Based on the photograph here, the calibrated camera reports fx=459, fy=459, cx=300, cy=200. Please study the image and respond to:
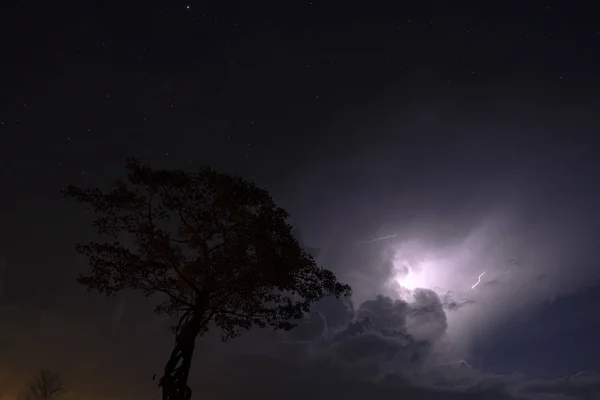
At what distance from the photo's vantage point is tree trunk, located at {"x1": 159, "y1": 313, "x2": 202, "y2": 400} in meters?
A: 21.0

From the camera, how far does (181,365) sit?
21.5 metres

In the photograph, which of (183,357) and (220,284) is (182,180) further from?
(183,357)

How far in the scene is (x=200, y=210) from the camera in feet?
72.9

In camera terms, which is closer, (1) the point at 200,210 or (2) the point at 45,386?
(1) the point at 200,210

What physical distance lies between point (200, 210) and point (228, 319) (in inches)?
287

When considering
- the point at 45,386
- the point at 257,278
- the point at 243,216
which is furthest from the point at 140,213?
the point at 45,386

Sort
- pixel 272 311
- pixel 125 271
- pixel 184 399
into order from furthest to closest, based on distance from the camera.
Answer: pixel 272 311 < pixel 125 271 < pixel 184 399

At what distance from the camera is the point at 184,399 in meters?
21.2

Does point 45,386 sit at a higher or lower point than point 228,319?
higher

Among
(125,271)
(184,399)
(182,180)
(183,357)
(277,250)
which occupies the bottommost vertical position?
(184,399)

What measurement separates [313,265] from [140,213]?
9.02 metres

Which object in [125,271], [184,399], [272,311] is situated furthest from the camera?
[272,311]

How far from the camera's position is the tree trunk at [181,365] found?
20969 mm


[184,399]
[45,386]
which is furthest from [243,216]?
[45,386]
